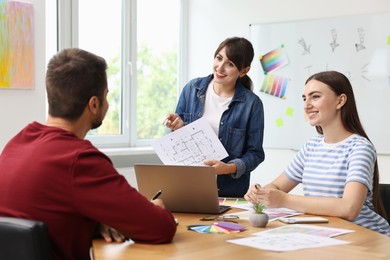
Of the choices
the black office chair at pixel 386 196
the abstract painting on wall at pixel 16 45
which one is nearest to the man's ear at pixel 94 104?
the black office chair at pixel 386 196

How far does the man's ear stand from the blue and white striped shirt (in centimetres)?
101

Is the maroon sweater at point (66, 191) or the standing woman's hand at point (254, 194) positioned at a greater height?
the maroon sweater at point (66, 191)

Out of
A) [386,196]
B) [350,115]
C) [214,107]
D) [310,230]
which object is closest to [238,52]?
[214,107]

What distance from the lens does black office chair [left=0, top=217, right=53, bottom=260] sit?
1295 millimetres

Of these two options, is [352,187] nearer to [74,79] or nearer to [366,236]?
[366,236]

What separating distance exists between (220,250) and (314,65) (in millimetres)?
3144

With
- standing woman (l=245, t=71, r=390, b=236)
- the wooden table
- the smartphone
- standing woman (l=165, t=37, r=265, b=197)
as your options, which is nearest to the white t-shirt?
standing woman (l=165, t=37, r=265, b=197)

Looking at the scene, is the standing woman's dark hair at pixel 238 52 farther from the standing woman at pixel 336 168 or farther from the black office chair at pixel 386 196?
the black office chair at pixel 386 196

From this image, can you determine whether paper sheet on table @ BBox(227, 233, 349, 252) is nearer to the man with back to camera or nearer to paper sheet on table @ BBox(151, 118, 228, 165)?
the man with back to camera

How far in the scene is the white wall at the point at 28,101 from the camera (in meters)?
3.62

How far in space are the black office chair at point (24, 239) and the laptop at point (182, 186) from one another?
798mm

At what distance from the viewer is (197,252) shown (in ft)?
5.03

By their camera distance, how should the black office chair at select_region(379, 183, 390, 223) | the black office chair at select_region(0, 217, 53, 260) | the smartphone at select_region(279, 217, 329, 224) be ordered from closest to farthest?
the black office chair at select_region(0, 217, 53, 260) < the smartphone at select_region(279, 217, 329, 224) < the black office chair at select_region(379, 183, 390, 223)

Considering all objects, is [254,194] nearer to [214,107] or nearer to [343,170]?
[343,170]
